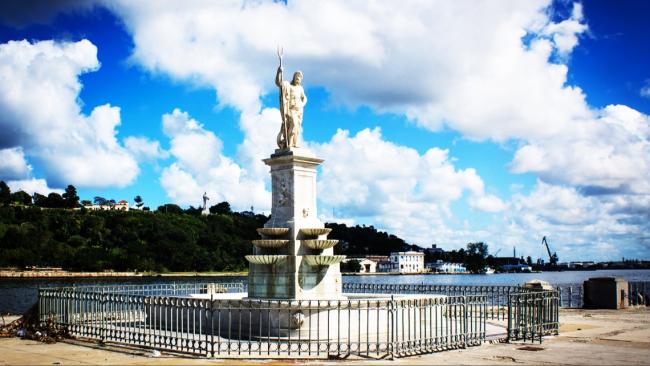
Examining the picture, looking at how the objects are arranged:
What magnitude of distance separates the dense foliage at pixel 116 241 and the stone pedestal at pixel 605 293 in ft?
312

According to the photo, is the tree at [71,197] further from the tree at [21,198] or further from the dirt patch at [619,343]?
the dirt patch at [619,343]

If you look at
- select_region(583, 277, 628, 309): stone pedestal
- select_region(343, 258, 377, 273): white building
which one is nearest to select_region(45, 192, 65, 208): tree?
select_region(343, 258, 377, 273): white building

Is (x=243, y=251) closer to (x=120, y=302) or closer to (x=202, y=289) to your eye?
(x=202, y=289)

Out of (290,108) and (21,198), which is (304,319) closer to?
(290,108)

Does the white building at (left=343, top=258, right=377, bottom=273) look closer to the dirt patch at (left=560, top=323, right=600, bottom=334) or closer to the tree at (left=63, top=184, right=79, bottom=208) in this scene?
the tree at (left=63, top=184, right=79, bottom=208)

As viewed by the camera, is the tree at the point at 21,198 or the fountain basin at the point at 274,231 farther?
the tree at the point at 21,198

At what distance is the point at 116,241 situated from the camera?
126m

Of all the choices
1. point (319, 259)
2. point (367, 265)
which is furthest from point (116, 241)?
point (319, 259)

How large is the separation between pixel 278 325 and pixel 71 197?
162 metres

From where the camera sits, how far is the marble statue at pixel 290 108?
22266 mm

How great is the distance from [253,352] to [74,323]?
6348 millimetres

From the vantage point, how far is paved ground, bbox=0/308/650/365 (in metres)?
15.0

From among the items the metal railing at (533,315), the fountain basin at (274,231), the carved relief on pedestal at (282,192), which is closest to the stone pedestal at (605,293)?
the metal railing at (533,315)

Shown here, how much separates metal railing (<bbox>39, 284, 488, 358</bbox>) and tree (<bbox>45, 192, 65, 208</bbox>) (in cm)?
15207
